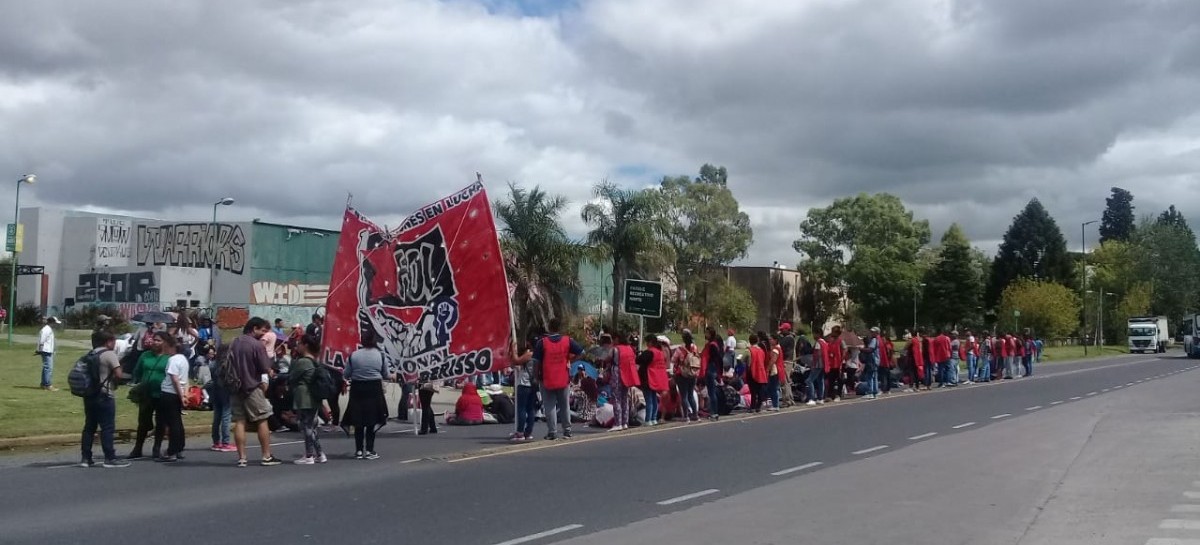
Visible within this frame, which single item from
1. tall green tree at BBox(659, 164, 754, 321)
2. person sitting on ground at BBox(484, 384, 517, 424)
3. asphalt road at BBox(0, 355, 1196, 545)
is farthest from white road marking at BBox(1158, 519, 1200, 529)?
tall green tree at BBox(659, 164, 754, 321)

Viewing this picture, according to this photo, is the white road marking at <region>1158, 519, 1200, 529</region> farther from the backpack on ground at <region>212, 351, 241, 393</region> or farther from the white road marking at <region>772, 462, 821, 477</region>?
the backpack on ground at <region>212, 351, 241, 393</region>

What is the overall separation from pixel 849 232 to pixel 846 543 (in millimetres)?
74475

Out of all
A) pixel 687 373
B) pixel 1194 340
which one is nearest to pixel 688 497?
pixel 687 373

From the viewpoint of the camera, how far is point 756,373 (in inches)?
813

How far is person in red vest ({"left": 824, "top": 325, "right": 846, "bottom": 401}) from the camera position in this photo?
2406cm

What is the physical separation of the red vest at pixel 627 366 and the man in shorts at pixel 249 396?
583cm

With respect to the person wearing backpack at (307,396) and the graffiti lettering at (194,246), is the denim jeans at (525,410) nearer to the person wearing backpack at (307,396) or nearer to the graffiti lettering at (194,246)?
the person wearing backpack at (307,396)

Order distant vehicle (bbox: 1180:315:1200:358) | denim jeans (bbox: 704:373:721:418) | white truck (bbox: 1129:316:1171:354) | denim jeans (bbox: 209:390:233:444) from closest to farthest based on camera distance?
Result: 1. denim jeans (bbox: 209:390:233:444)
2. denim jeans (bbox: 704:373:721:418)
3. distant vehicle (bbox: 1180:315:1200:358)
4. white truck (bbox: 1129:316:1171:354)

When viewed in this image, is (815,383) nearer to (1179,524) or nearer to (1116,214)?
(1179,524)

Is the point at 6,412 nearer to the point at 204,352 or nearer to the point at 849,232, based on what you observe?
the point at 204,352

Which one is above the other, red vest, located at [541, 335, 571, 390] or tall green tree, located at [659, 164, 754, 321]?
tall green tree, located at [659, 164, 754, 321]

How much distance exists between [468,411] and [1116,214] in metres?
146

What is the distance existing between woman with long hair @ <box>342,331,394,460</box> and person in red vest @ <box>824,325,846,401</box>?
12.8 m

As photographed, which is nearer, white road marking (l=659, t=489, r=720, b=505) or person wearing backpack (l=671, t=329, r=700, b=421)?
white road marking (l=659, t=489, r=720, b=505)
